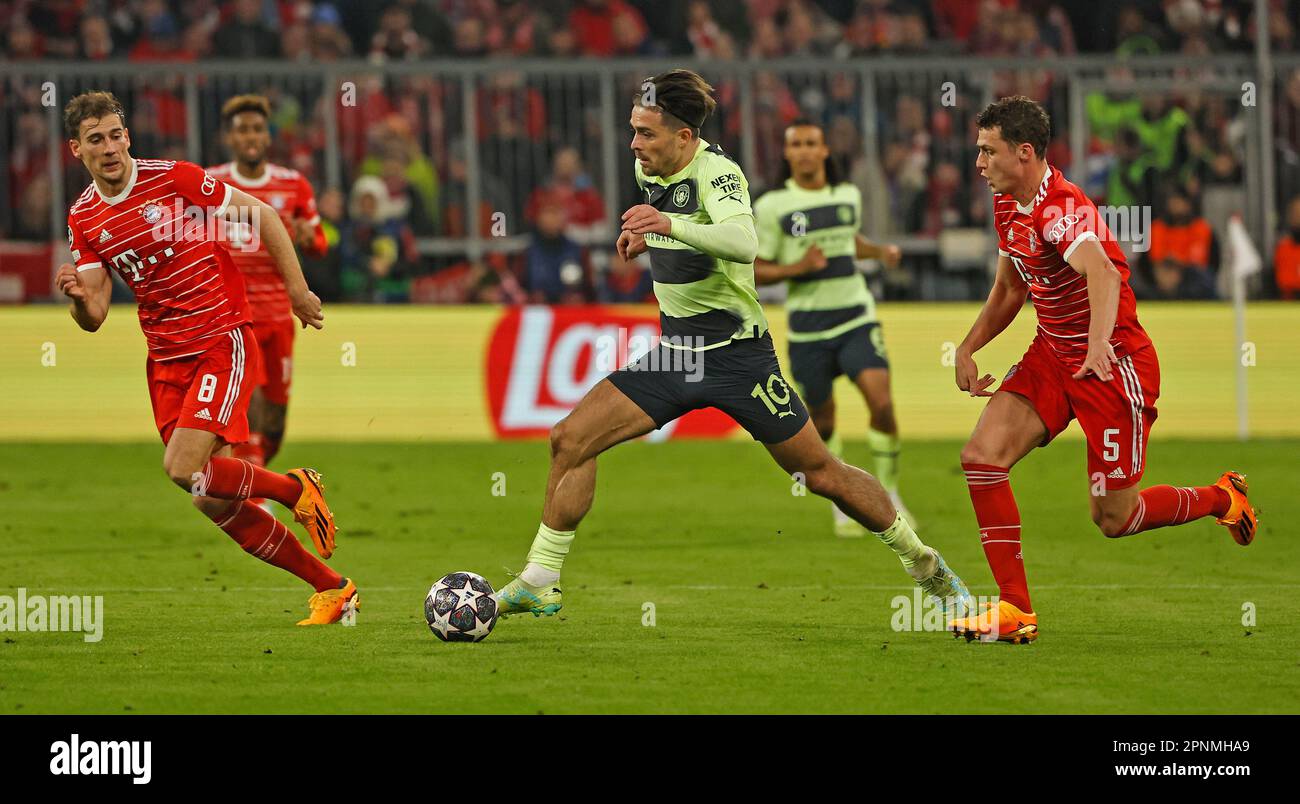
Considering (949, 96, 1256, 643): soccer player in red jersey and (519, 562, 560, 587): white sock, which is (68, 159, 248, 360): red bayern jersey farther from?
(949, 96, 1256, 643): soccer player in red jersey

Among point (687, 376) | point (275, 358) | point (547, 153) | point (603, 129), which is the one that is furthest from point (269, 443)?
point (603, 129)

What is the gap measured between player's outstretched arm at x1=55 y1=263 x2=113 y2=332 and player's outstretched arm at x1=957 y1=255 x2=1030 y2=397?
3.88 meters

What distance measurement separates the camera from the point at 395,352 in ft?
58.1

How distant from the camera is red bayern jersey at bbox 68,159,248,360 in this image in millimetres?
8820

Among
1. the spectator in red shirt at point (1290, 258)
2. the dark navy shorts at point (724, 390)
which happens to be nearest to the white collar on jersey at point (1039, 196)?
the dark navy shorts at point (724, 390)

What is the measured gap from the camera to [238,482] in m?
8.71

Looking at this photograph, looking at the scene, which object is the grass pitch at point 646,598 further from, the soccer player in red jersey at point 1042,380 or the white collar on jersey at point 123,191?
the white collar on jersey at point 123,191

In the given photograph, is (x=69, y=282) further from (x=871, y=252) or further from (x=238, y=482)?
(x=871, y=252)

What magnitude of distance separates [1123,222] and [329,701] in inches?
516

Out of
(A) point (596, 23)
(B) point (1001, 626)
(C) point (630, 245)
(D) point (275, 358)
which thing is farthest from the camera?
(A) point (596, 23)

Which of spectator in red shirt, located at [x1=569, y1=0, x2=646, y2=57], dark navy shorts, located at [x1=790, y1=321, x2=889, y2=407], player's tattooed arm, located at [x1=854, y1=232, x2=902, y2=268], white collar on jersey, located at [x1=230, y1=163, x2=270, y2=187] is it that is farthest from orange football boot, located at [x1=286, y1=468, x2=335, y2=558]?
spectator in red shirt, located at [x1=569, y1=0, x2=646, y2=57]

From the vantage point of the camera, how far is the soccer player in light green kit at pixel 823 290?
41.0 feet

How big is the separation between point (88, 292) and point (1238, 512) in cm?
543
